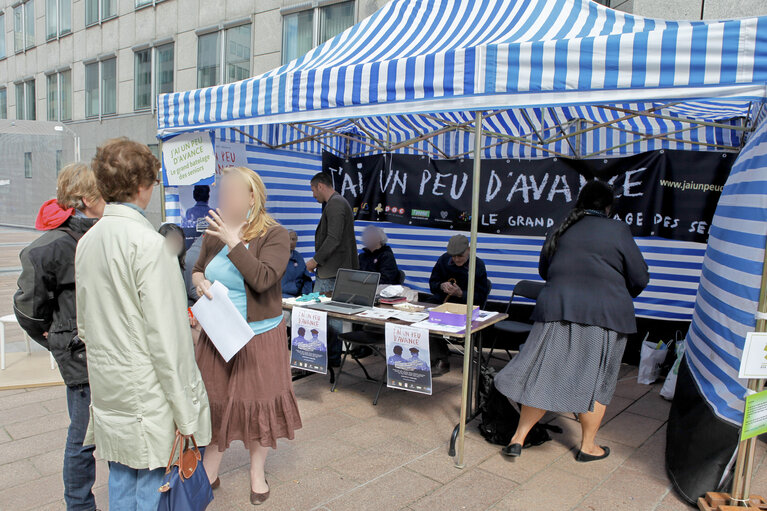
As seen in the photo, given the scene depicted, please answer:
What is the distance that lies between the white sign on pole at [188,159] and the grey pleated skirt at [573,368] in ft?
11.5

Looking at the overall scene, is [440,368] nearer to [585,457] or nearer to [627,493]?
[585,457]

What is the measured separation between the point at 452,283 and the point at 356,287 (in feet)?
4.23

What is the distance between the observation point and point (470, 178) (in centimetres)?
630

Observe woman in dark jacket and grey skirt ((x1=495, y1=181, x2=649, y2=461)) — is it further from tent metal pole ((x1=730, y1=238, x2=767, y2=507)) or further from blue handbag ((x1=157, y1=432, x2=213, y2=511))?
blue handbag ((x1=157, y1=432, x2=213, y2=511))

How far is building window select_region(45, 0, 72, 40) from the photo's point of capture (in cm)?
1694

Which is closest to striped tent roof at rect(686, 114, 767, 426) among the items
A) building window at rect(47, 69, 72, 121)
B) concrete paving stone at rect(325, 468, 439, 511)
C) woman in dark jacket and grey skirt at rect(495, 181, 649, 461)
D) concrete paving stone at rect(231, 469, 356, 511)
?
woman in dark jacket and grey skirt at rect(495, 181, 649, 461)

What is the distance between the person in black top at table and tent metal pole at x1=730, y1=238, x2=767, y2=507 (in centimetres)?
358

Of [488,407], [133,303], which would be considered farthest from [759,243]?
[133,303]

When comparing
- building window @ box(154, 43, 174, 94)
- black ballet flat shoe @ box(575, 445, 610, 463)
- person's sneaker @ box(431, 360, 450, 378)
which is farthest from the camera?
building window @ box(154, 43, 174, 94)

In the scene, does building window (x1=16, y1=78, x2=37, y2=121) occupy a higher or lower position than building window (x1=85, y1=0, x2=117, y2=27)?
lower

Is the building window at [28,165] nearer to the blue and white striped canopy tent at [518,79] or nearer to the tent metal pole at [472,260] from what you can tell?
the blue and white striped canopy tent at [518,79]

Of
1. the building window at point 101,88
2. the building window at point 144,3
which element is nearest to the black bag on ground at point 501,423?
the building window at point 144,3

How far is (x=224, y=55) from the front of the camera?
40.1 ft

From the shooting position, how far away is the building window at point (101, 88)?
1528 cm
